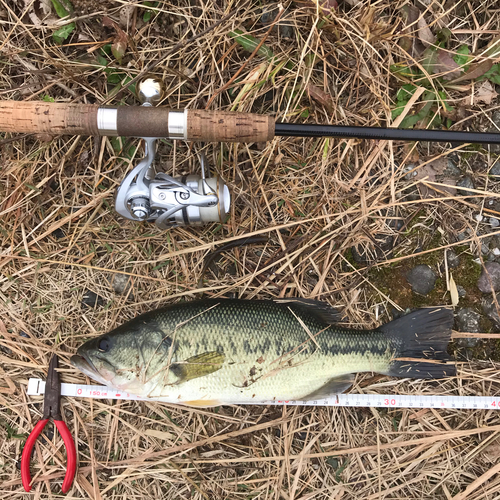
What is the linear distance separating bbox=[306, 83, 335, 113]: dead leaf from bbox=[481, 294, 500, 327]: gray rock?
1.70m

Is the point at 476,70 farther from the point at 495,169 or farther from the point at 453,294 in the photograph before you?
the point at 453,294

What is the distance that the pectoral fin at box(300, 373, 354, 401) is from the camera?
2.45m

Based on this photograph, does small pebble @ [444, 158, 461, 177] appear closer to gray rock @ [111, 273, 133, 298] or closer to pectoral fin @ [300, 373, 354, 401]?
pectoral fin @ [300, 373, 354, 401]

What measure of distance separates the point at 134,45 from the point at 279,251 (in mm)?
1659

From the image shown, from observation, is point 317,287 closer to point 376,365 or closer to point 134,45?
point 376,365

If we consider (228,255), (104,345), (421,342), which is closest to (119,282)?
(104,345)

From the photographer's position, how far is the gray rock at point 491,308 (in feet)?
8.97

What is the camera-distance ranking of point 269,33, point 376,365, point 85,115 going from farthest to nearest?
point 269,33 → point 376,365 → point 85,115

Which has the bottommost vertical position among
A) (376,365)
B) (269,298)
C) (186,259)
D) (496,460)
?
(496,460)

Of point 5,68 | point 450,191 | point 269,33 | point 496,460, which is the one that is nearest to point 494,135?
point 450,191

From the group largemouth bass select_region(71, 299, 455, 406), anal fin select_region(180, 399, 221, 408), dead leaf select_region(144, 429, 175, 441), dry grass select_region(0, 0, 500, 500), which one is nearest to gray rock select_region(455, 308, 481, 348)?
dry grass select_region(0, 0, 500, 500)

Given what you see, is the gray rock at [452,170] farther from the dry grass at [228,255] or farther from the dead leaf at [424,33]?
the dead leaf at [424,33]

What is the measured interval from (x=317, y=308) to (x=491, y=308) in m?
1.26

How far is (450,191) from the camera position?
9.04ft
